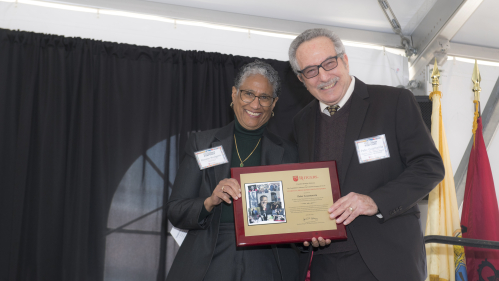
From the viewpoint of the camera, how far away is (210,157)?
2107 millimetres

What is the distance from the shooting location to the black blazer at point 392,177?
1.54 meters

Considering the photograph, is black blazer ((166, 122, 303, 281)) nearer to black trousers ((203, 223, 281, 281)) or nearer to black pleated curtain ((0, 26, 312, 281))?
black trousers ((203, 223, 281, 281))

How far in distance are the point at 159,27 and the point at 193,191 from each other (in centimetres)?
242

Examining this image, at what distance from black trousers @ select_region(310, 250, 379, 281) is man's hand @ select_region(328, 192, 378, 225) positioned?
0.20 m

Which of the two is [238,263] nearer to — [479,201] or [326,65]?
[326,65]

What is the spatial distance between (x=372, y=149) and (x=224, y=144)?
Result: 886mm

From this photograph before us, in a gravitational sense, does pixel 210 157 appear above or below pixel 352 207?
above

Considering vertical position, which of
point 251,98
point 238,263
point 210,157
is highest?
point 251,98

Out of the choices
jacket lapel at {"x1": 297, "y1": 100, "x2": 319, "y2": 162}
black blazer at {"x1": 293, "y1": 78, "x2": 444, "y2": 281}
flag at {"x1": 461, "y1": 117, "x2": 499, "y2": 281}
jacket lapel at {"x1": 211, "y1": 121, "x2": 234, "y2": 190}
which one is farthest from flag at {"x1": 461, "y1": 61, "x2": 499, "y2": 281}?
jacket lapel at {"x1": 211, "y1": 121, "x2": 234, "y2": 190}

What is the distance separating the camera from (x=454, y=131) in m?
4.19

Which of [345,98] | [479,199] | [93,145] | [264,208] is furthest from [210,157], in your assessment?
[479,199]

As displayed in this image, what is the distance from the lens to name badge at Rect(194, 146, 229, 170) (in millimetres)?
2086

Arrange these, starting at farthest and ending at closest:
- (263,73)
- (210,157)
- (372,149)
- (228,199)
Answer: (263,73), (210,157), (228,199), (372,149)

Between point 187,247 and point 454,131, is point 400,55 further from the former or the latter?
point 187,247
